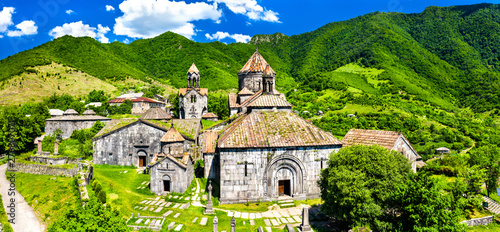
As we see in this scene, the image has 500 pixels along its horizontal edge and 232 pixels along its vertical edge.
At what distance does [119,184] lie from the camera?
76.5 feet

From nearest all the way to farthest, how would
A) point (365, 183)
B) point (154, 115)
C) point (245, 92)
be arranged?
point (365, 183), point (245, 92), point (154, 115)

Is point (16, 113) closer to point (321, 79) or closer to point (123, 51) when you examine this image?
point (321, 79)

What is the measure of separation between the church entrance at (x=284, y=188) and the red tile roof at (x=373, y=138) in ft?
21.0

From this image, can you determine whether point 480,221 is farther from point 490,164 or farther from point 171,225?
point 171,225

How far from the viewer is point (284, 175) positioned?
19.2m

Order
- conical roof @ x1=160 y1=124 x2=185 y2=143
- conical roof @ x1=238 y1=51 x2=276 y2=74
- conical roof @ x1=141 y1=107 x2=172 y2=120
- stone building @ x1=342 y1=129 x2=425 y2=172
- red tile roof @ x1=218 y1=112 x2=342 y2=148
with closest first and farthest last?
red tile roof @ x1=218 y1=112 x2=342 y2=148, stone building @ x1=342 y1=129 x2=425 y2=172, conical roof @ x1=160 y1=124 x2=185 y2=143, conical roof @ x1=238 y1=51 x2=276 y2=74, conical roof @ x1=141 y1=107 x2=172 y2=120

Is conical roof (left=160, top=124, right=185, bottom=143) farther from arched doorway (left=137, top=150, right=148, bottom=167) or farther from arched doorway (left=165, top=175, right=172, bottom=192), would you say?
arched doorway (left=137, top=150, right=148, bottom=167)

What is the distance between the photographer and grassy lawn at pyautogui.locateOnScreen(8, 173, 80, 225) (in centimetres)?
1933

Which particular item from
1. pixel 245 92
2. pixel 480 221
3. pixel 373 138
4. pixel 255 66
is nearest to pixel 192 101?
pixel 245 92

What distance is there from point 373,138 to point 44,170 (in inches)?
1233

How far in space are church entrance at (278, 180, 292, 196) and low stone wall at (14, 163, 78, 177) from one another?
19232 mm

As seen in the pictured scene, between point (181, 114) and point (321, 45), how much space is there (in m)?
125

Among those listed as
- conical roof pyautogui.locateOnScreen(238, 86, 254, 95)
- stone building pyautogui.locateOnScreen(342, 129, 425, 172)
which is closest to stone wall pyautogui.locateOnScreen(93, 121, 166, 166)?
conical roof pyautogui.locateOnScreen(238, 86, 254, 95)

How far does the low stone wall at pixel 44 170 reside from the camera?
2500cm
